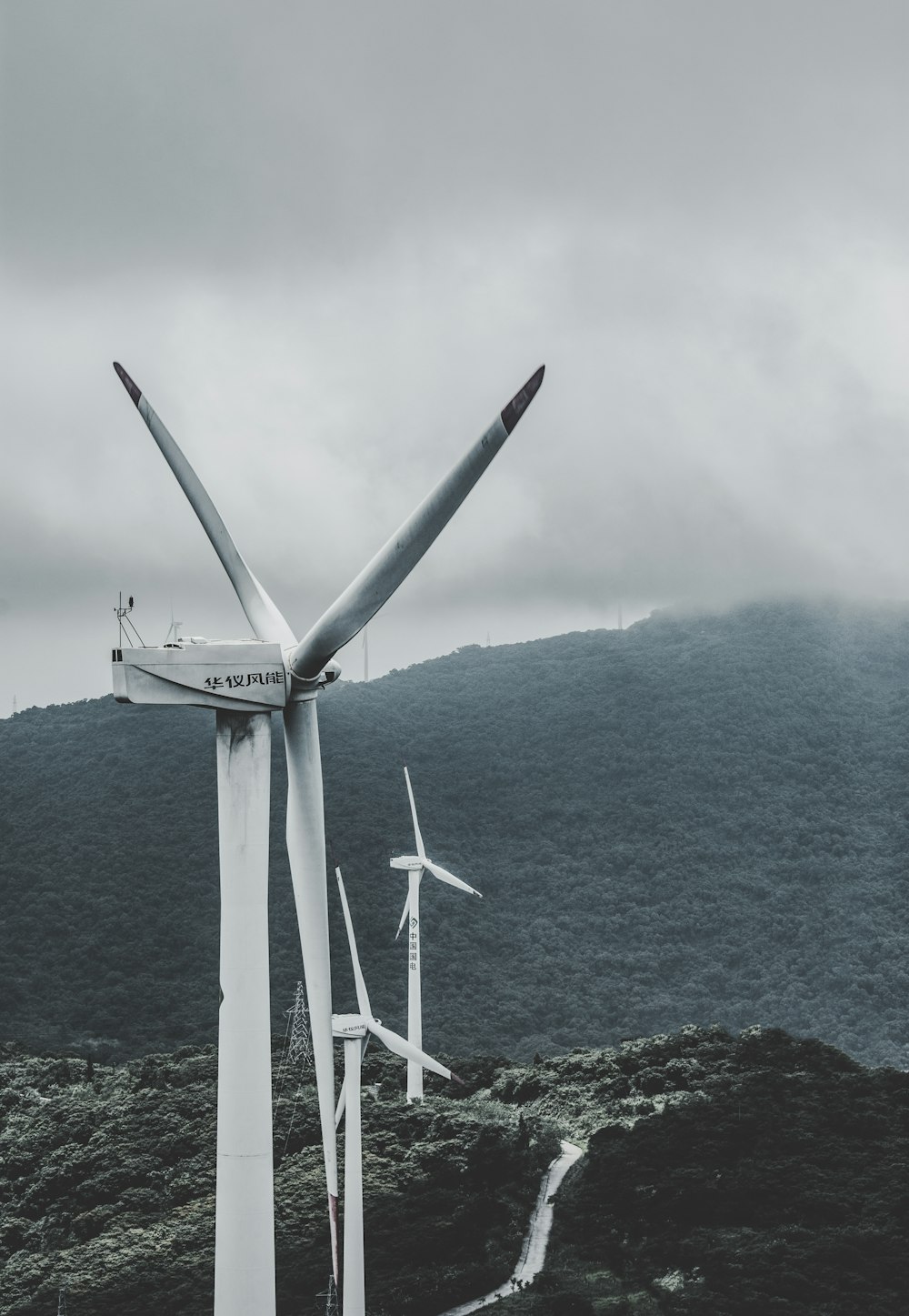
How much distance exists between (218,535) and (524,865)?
13343cm

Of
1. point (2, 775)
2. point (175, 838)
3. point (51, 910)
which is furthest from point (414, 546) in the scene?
point (2, 775)

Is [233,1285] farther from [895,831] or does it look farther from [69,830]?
[895,831]

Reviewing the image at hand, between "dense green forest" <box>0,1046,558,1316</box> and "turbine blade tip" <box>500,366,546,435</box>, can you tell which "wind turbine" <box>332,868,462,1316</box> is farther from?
"turbine blade tip" <box>500,366,546,435</box>

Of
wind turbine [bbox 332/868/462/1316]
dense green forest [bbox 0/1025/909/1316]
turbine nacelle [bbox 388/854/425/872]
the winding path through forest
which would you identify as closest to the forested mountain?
turbine nacelle [bbox 388/854/425/872]

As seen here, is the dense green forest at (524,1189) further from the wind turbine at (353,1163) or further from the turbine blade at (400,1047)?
the wind turbine at (353,1163)

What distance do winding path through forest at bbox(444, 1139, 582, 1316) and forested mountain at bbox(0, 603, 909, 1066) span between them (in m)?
37.7

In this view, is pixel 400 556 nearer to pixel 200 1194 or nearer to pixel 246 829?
pixel 246 829

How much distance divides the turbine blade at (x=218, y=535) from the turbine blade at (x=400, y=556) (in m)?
3.40

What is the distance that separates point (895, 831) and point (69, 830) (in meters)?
96.6

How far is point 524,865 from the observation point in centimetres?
16100

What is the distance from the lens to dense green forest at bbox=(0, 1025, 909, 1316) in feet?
182

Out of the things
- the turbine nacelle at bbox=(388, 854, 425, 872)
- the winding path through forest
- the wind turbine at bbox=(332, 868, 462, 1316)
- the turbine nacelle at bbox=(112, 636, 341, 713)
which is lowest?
the winding path through forest

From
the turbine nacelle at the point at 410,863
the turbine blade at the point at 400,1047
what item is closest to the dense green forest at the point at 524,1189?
the turbine blade at the point at 400,1047

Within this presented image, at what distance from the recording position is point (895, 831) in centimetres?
16788
